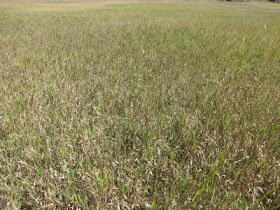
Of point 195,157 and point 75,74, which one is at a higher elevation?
point 75,74

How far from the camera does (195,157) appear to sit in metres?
1.42

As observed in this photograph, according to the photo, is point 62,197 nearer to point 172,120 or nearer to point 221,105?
point 172,120

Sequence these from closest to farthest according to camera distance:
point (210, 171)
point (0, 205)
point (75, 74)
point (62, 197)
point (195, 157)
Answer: point (0, 205), point (62, 197), point (210, 171), point (195, 157), point (75, 74)

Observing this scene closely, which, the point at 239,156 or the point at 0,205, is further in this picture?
the point at 239,156

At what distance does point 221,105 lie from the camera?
77.1 inches

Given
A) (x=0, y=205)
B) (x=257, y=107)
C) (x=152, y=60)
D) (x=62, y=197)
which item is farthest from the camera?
(x=152, y=60)

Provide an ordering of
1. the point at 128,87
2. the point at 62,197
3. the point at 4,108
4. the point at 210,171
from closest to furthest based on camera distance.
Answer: the point at 62,197 < the point at 210,171 < the point at 4,108 < the point at 128,87

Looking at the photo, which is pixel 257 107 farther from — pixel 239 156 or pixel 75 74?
pixel 75 74

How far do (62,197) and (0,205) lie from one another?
0.34 metres

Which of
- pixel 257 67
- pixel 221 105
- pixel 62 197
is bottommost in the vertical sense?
pixel 62 197

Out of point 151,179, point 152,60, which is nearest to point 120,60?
point 152,60

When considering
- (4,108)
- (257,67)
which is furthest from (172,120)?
(257,67)

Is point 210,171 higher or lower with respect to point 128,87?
lower

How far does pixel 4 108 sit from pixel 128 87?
4.78 feet
